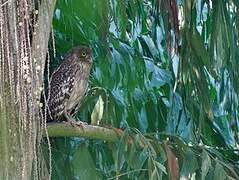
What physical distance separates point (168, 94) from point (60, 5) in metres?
0.68

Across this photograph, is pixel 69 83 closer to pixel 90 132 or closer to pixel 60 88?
pixel 60 88

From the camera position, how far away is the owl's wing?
2920 mm

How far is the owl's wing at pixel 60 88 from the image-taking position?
2.92 m

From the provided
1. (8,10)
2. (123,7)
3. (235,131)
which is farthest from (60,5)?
(8,10)

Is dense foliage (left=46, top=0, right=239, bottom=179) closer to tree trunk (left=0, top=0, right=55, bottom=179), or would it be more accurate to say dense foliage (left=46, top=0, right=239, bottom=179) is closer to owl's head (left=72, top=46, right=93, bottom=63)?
owl's head (left=72, top=46, right=93, bottom=63)

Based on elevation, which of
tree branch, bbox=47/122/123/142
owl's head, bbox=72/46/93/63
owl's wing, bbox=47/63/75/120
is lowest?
tree branch, bbox=47/122/123/142

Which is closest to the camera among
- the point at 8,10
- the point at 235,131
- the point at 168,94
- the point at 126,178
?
the point at 8,10

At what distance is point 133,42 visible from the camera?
10.2 feet

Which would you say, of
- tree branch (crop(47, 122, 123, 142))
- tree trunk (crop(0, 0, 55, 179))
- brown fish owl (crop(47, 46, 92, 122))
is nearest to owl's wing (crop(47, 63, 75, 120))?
brown fish owl (crop(47, 46, 92, 122))

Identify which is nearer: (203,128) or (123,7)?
(123,7)

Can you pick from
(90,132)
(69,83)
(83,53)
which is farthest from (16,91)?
(69,83)

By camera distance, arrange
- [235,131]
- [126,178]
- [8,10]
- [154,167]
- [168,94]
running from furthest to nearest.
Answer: [168,94] < [235,131] < [126,178] < [154,167] < [8,10]

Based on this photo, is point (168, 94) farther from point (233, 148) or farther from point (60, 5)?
point (60, 5)

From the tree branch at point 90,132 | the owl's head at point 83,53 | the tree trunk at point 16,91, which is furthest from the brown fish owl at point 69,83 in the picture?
the tree trunk at point 16,91
